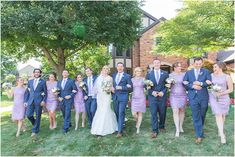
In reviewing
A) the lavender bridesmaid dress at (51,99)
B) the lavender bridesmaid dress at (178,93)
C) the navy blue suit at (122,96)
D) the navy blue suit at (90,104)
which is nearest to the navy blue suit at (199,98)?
the lavender bridesmaid dress at (178,93)

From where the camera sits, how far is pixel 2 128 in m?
12.5

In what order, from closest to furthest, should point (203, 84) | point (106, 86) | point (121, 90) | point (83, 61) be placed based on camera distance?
point (203, 84) → point (121, 90) → point (106, 86) → point (83, 61)

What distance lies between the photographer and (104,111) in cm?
977

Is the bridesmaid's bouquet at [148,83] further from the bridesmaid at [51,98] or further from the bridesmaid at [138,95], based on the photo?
the bridesmaid at [51,98]

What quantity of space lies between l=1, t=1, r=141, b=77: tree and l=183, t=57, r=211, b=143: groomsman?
19.0 feet

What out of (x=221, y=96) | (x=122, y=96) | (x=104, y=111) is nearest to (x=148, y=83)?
(x=122, y=96)

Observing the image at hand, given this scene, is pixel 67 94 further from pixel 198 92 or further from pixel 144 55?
pixel 144 55

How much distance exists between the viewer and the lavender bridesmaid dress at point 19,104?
10789 mm

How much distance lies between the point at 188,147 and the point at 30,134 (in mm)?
5176

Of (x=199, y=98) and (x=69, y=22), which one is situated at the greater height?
(x=69, y=22)

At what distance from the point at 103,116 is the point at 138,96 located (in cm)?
117

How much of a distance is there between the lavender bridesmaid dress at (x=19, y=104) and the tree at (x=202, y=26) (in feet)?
34.6

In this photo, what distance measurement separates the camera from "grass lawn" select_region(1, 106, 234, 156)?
8234 millimetres

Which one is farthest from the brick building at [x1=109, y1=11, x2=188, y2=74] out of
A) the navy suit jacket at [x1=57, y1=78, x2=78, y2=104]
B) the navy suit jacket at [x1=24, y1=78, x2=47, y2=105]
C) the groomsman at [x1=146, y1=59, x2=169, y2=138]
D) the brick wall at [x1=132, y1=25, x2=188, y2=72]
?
the groomsman at [x1=146, y1=59, x2=169, y2=138]
